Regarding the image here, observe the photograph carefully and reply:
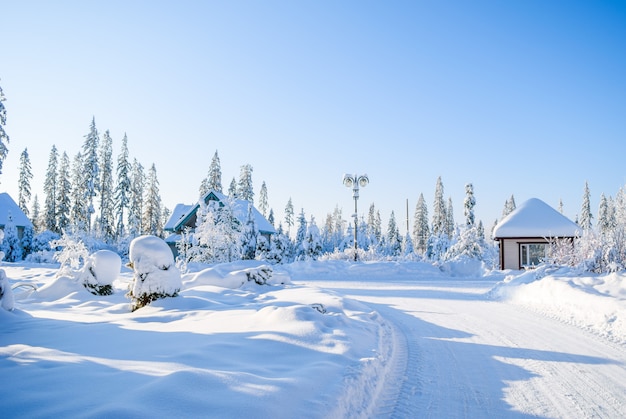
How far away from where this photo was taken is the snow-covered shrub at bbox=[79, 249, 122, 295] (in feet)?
38.0

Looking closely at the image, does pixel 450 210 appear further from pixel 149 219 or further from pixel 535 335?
pixel 535 335

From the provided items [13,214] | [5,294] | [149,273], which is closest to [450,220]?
[13,214]

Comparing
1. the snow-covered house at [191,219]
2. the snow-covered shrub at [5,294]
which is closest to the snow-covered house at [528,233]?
the snow-covered house at [191,219]

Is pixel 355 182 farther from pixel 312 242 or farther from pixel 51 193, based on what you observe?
pixel 51 193

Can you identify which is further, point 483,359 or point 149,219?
point 149,219

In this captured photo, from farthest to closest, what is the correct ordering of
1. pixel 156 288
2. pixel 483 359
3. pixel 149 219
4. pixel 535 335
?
pixel 149 219, pixel 156 288, pixel 535 335, pixel 483 359

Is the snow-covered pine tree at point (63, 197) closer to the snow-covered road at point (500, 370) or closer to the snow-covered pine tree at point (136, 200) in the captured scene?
the snow-covered pine tree at point (136, 200)

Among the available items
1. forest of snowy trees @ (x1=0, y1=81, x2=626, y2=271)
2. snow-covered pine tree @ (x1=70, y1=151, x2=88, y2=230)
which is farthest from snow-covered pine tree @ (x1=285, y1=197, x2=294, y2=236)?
snow-covered pine tree @ (x1=70, y1=151, x2=88, y2=230)

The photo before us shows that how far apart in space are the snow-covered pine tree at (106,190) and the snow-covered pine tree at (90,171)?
2838 mm

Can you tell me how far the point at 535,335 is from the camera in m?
6.96

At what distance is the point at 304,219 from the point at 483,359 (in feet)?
185

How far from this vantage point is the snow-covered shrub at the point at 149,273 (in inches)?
352

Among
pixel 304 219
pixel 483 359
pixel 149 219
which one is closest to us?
pixel 483 359

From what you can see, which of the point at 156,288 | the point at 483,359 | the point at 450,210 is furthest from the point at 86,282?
the point at 450,210
